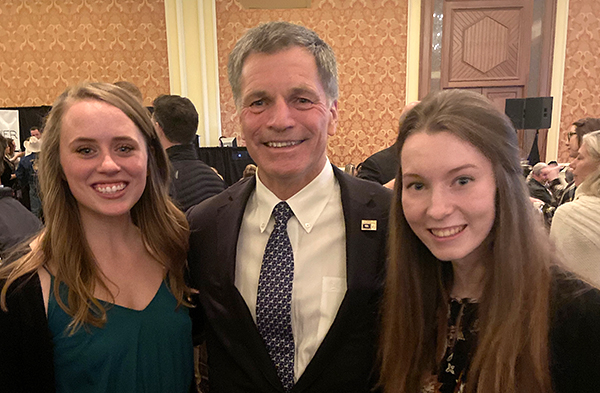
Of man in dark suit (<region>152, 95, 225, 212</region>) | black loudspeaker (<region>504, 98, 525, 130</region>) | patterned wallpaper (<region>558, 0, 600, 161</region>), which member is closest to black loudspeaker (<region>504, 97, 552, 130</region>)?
black loudspeaker (<region>504, 98, 525, 130</region>)

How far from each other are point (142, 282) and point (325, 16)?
5.59 metres

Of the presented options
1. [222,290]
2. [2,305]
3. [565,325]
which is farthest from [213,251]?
[565,325]

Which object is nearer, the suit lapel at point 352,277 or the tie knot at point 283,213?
the suit lapel at point 352,277

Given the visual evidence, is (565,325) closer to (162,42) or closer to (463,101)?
(463,101)

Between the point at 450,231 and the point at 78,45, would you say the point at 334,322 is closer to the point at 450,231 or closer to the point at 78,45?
the point at 450,231

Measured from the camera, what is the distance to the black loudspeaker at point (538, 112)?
542cm

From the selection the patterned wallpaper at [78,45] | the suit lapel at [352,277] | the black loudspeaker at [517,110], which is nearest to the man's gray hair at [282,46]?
the suit lapel at [352,277]

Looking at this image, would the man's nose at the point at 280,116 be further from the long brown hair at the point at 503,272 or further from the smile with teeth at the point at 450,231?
the smile with teeth at the point at 450,231

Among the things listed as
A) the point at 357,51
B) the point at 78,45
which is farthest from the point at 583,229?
the point at 78,45

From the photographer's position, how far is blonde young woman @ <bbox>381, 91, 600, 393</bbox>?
97 centimetres

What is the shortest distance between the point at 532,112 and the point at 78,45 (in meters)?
6.37

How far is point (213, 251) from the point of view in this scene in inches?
54.8

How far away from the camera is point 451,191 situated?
997 mm

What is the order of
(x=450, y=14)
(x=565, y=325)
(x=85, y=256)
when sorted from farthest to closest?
(x=450, y=14) < (x=85, y=256) < (x=565, y=325)
